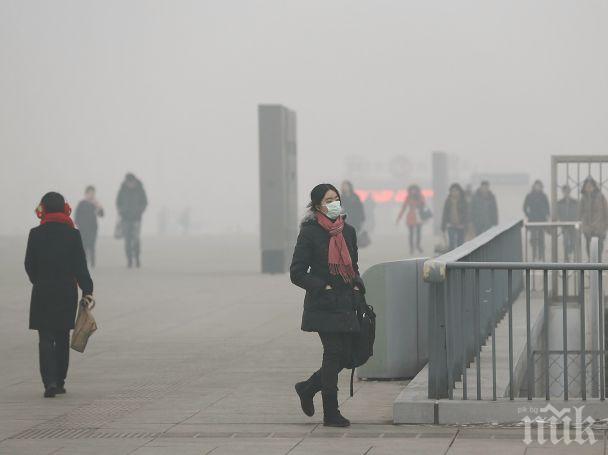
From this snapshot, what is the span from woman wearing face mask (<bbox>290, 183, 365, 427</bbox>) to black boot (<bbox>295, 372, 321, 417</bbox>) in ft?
0.14

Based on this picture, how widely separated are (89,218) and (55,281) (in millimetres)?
17730

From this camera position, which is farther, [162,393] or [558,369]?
[558,369]

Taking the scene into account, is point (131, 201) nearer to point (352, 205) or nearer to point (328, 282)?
point (352, 205)

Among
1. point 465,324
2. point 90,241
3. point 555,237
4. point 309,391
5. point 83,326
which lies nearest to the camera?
point 309,391

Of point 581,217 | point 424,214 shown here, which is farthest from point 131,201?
point 424,214

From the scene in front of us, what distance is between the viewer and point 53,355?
34.9ft

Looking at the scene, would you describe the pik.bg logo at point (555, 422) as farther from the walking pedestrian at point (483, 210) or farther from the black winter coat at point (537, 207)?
the walking pedestrian at point (483, 210)

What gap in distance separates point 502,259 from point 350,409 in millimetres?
6431

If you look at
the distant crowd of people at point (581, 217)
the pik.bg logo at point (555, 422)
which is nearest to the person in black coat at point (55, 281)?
the pik.bg logo at point (555, 422)

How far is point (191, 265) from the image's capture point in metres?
29.4

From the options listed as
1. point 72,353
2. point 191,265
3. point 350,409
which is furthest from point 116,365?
point 191,265

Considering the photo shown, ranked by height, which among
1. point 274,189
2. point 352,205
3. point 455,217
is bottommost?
point 455,217

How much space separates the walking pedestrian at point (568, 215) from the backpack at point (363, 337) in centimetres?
1157

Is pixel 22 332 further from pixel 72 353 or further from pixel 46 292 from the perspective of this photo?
pixel 46 292
